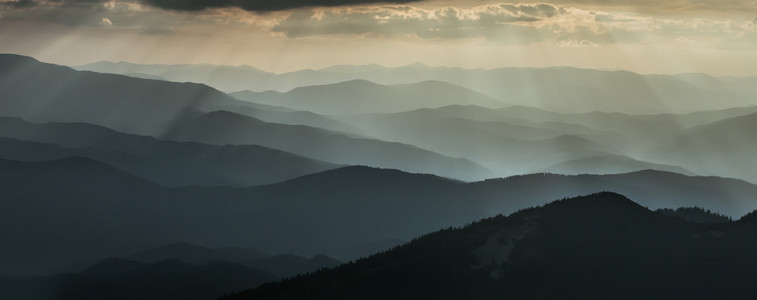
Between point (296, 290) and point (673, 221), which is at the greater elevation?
point (673, 221)

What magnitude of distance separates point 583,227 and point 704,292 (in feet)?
103

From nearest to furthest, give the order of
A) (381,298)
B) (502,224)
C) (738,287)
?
(738,287) → (381,298) → (502,224)

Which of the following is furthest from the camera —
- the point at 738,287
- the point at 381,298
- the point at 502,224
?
the point at 502,224

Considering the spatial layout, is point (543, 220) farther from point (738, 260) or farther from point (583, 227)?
point (738, 260)

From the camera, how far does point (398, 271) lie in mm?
186375

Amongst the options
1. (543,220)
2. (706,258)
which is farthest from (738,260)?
(543,220)

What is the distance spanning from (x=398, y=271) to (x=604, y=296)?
44.4 m

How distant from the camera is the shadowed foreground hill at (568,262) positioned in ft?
561

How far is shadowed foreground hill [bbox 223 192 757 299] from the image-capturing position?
561ft

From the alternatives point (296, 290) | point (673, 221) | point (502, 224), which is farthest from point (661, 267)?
point (296, 290)

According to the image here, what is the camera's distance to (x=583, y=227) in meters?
190

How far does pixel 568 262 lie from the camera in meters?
180

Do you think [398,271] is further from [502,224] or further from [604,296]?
[604,296]

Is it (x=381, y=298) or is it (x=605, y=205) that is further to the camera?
(x=605, y=205)
